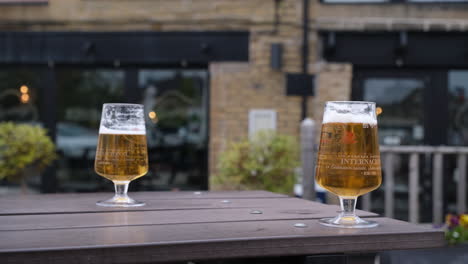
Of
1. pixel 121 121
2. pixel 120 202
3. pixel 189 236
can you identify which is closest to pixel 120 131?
pixel 121 121

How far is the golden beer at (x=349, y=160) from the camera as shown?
1.35 m

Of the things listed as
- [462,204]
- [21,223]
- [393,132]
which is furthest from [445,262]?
[393,132]

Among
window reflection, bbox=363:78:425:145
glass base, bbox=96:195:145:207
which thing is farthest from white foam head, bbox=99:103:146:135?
window reflection, bbox=363:78:425:145

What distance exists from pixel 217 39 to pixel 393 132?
7.58 ft

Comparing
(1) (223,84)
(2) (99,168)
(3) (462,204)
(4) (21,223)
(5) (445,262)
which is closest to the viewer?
(4) (21,223)

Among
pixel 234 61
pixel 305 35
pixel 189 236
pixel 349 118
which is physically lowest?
pixel 189 236

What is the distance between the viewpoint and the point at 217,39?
6668 millimetres

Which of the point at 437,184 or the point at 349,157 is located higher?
the point at 349,157

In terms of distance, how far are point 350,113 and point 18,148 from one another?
493cm

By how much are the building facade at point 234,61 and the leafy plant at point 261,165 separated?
5.04 feet

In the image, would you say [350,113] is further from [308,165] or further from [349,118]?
Answer: [308,165]

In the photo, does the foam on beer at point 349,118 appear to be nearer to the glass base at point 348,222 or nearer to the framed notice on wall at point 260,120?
the glass base at point 348,222

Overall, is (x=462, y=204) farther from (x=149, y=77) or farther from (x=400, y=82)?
(x=149, y=77)

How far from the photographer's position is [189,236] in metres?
1.17
